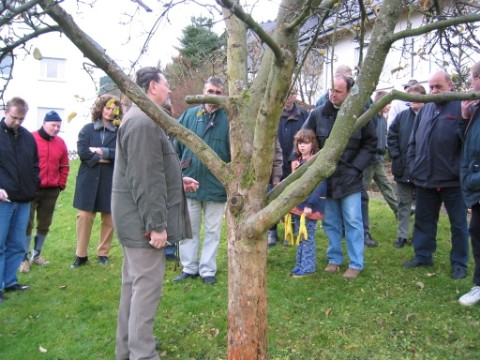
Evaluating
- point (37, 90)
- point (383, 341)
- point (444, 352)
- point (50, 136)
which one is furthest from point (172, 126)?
point (37, 90)

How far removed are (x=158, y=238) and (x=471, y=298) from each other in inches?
116

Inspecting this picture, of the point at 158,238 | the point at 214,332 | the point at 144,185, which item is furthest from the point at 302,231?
the point at 144,185

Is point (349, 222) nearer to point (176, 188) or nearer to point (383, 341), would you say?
point (383, 341)

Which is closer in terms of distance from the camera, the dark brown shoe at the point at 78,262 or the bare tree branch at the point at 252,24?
the bare tree branch at the point at 252,24

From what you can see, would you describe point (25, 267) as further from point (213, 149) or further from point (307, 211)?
point (307, 211)

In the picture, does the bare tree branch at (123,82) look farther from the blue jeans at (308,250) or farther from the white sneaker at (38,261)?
the white sneaker at (38,261)

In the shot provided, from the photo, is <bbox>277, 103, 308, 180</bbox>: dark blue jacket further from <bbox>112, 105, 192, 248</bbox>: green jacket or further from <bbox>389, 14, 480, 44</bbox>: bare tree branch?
<bbox>389, 14, 480, 44</bbox>: bare tree branch

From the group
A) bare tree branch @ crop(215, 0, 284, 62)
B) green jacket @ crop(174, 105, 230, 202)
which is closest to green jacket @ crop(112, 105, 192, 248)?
bare tree branch @ crop(215, 0, 284, 62)

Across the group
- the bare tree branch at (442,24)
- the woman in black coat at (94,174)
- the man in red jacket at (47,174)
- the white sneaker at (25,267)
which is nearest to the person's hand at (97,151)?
the woman in black coat at (94,174)

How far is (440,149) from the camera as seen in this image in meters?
4.99

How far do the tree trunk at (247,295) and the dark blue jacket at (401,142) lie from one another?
4249 millimetres

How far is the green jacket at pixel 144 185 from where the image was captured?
3.13 metres

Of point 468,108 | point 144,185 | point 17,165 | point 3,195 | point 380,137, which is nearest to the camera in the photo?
point 144,185

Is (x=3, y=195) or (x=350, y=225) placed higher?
(x=3, y=195)
